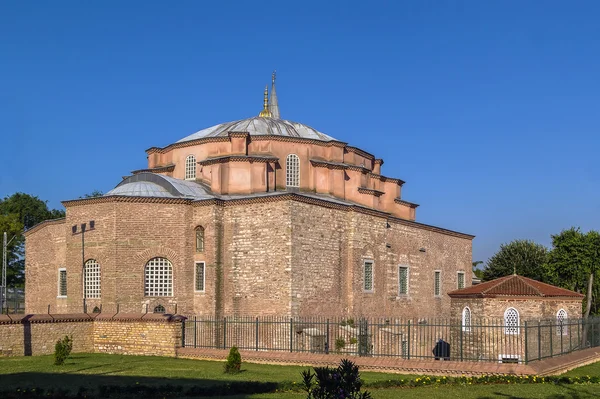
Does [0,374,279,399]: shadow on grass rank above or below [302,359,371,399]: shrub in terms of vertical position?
below

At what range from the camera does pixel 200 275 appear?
2670cm

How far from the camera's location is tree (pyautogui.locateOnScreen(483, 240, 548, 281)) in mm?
45594

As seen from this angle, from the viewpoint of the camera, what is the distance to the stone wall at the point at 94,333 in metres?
19.7

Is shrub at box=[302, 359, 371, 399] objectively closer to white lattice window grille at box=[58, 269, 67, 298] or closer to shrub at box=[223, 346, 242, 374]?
shrub at box=[223, 346, 242, 374]

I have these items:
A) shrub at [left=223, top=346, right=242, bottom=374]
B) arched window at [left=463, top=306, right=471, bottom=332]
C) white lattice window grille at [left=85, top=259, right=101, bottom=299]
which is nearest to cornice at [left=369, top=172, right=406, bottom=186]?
arched window at [left=463, top=306, right=471, bottom=332]

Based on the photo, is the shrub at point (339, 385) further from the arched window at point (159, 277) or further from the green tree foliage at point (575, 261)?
the green tree foliage at point (575, 261)

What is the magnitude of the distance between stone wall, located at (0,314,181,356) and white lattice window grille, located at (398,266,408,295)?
14.2 meters

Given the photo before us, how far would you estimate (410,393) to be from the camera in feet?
43.9

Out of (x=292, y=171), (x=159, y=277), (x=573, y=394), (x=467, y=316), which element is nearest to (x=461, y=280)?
(x=467, y=316)

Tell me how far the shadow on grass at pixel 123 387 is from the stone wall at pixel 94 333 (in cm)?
465

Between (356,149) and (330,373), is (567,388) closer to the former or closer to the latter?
(330,373)

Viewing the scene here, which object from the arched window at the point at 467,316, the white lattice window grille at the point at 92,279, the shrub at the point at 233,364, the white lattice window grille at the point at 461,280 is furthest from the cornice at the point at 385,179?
the shrub at the point at 233,364

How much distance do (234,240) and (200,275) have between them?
1.89m

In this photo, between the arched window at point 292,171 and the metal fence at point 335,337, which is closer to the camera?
the metal fence at point 335,337
